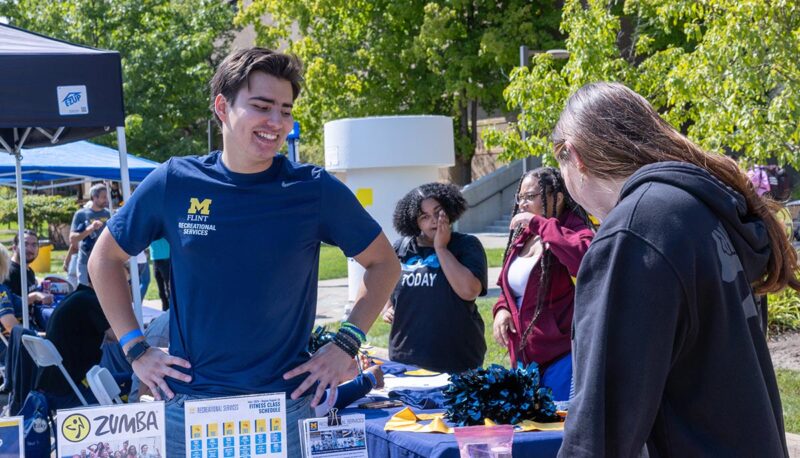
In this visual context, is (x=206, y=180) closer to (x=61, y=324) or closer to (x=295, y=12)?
(x=61, y=324)

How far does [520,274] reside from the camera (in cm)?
436

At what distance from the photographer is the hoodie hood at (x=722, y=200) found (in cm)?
165

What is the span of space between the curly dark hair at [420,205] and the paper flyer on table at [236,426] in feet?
9.79

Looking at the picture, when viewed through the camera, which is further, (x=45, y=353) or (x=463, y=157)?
(x=463, y=157)

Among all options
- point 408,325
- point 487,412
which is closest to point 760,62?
point 408,325

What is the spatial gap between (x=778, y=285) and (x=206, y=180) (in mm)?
1518

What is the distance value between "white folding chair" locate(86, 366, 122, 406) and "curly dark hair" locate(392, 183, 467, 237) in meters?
2.20

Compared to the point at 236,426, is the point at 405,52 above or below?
above

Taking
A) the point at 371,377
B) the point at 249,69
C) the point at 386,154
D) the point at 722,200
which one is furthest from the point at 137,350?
the point at 386,154

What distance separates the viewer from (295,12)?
25.8 meters

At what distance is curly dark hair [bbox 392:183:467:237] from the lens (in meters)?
5.22

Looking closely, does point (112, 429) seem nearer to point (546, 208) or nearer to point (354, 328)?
point (354, 328)

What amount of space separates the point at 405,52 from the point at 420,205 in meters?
19.8

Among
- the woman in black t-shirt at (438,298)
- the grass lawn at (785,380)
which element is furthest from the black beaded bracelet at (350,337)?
the grass lawn at (785,380)
